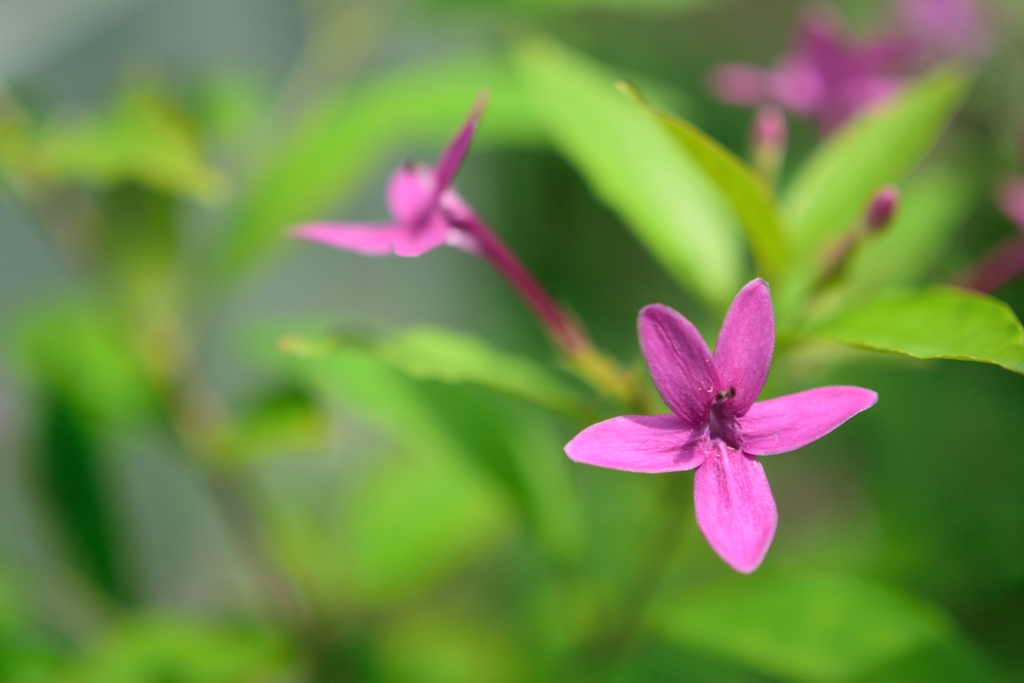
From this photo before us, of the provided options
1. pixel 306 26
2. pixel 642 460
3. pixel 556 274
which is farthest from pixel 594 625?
pixel 556 274

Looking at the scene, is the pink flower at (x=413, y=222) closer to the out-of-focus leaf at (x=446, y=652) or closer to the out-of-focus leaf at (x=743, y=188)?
the out-of-focus leaf at (x=743, y=188)

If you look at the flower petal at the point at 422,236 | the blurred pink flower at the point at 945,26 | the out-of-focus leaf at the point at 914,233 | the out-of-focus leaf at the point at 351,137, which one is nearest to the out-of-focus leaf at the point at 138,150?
the out-of-focus leaf at the point at 351,137

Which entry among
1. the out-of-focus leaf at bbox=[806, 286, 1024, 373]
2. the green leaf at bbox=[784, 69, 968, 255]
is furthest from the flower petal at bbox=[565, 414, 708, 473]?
the green leaf at bbox=[784, 69, 968, 255]

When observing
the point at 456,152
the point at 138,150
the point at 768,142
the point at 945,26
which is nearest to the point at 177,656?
the point at 138,150

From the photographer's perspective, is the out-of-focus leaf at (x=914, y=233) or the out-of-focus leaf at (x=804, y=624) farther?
the out-of-focus leaf at (x=914, y=233)

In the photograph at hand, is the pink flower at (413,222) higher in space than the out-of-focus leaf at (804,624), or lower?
higher

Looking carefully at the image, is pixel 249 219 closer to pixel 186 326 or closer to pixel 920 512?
pixel 186 326
